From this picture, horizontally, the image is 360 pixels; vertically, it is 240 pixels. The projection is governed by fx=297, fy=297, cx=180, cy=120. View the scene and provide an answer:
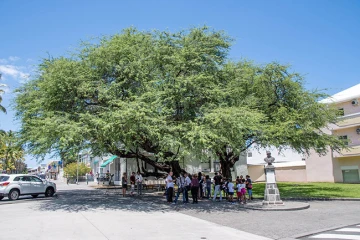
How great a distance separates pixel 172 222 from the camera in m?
11.2

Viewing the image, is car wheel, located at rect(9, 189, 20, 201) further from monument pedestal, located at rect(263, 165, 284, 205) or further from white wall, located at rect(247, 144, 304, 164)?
white wall, located at rect(247, 144, 304, 164)

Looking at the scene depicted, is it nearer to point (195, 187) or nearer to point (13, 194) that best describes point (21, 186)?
point (13, 194)

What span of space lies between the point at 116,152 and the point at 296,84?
43.1 feet

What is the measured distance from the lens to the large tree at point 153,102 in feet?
47.5

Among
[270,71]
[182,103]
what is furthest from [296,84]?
[182,103]

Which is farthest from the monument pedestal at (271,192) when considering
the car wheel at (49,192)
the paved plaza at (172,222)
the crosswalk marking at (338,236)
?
the car wheel at (49,192)

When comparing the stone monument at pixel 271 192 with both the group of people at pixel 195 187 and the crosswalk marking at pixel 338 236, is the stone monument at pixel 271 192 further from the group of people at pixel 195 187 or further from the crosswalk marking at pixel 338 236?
the crosswalk marking at pixel 338 236

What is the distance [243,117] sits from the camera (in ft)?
49.2

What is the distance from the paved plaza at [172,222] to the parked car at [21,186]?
5627mm

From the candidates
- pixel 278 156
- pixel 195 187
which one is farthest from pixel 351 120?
pixel 195 187

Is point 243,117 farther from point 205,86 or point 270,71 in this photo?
point 270,71

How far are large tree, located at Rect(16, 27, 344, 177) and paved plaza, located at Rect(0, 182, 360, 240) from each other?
10.5 ft

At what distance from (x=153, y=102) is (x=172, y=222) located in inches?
238

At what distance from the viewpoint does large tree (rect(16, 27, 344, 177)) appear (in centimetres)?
1447
